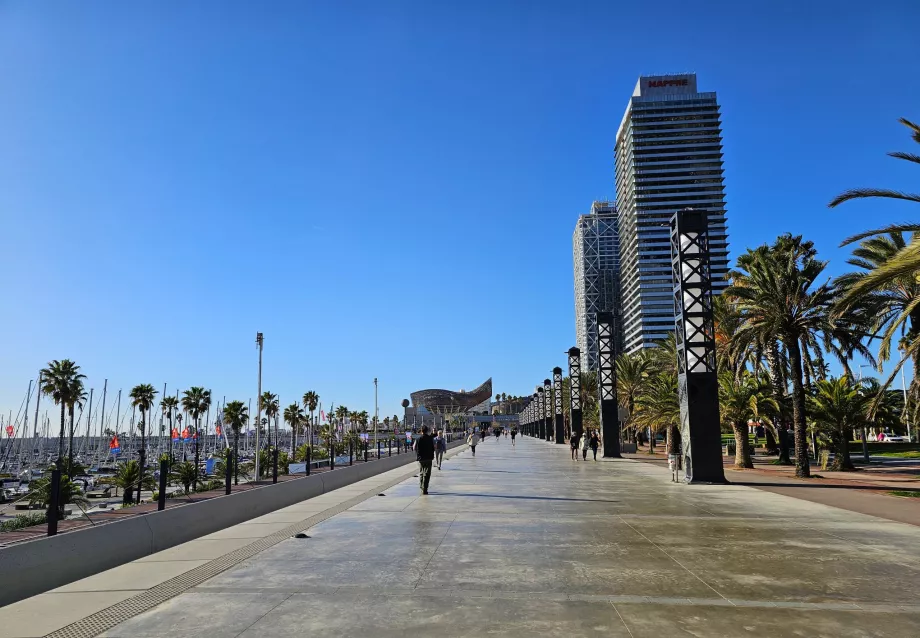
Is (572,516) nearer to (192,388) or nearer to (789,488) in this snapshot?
(789,488)

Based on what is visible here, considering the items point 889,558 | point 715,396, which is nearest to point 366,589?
point 889,558

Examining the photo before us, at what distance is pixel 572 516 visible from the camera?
12883mm

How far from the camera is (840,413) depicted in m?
30.8

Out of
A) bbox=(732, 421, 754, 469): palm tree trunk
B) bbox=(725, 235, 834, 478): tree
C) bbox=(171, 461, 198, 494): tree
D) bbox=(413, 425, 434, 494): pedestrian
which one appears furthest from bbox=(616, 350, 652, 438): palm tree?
bbox=(413, 425, 434, 494): pedestrian

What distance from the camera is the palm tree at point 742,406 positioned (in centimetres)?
2984

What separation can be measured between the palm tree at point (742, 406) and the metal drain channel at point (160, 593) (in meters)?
24.9

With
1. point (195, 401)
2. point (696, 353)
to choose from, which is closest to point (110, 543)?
point (696, 353)

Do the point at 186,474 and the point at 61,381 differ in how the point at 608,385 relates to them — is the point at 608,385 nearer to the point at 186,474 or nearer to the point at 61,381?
the point at 186,474

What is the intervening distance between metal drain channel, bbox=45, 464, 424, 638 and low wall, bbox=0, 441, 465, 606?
1484 mm

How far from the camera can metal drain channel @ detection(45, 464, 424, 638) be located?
603cm

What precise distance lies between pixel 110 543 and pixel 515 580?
6167 millimetres

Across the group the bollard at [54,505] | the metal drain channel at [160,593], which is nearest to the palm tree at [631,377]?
the metal drain channel at [160,593]

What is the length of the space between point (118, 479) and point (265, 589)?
29843mm

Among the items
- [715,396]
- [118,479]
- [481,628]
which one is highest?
[715,396]
